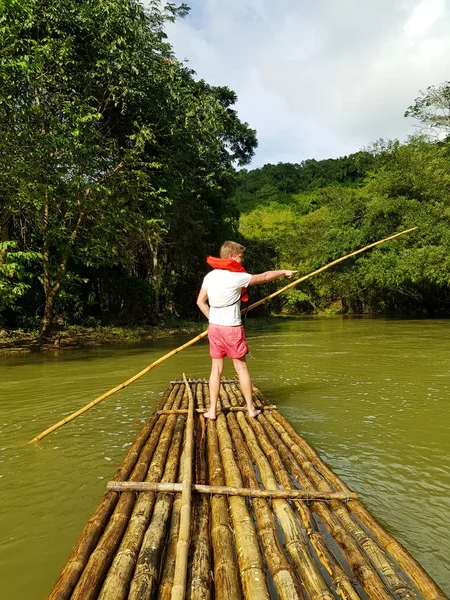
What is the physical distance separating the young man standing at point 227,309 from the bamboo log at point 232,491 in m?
1.40

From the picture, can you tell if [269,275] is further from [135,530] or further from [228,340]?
[135,530]

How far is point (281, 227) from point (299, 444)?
123ft

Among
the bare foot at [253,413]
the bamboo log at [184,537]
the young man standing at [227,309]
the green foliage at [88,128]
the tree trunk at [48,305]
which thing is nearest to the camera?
the bamboo log at [184,537]

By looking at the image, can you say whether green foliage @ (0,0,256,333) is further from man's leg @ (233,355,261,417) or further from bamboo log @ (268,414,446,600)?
bamboo log @ (268,414,446,600)

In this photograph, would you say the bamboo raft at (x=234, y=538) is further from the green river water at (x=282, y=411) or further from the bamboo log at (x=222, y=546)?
the green river water at (x=282, y=411)

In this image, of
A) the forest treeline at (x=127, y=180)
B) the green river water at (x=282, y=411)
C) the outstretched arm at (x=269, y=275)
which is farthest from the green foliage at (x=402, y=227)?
the outstretched arm at (x=269, y=275)

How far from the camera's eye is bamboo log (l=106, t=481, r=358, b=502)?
2.30m

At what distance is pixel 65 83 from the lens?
399 inches

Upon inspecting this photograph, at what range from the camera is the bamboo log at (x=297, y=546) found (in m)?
1.62

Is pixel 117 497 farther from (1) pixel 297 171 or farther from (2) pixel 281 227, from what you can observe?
(1) pixel 297 171

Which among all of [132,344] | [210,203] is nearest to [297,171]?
[210,203]

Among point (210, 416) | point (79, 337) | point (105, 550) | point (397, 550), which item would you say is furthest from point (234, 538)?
point (79, 337)

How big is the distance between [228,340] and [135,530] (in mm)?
1969

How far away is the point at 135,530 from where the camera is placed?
78.6 inches
